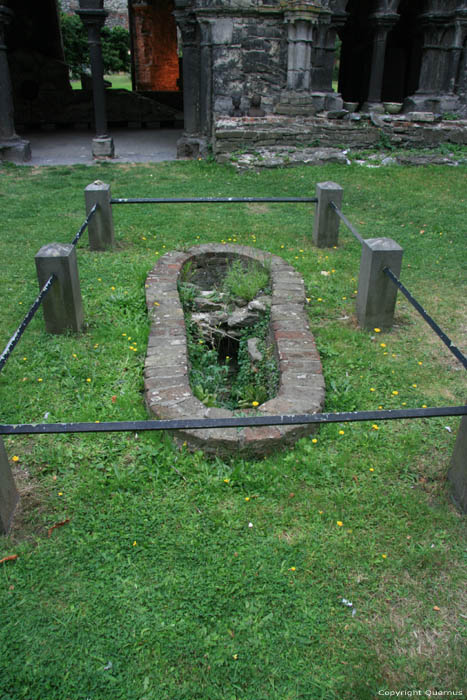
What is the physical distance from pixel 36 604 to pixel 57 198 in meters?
7.45

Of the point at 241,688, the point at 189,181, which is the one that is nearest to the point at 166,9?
the point at 189,181

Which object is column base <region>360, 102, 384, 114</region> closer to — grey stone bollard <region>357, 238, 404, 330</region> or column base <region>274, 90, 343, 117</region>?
column base <region>274, 90, 343, 117</region>

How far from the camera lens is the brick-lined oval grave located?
3188 millimetres

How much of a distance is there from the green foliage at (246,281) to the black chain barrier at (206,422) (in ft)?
9.87

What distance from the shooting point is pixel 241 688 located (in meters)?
2.06

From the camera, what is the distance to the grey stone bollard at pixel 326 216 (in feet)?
20.5

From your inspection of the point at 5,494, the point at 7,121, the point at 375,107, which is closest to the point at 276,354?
the point at 5,494

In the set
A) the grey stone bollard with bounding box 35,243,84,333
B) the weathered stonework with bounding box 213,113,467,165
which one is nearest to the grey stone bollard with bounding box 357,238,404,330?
the grey stone bollard with bounding box 35,243,84,333

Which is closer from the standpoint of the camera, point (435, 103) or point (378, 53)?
point (435, 103)

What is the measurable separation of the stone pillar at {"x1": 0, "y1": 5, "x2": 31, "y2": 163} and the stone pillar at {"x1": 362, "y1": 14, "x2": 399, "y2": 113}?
726 centimetres

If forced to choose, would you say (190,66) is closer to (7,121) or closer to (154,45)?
(7,121)

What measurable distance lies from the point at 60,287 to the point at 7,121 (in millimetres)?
8275

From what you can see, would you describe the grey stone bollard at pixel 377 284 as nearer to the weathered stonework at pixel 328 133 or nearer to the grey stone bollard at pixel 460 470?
the grey stone bollard at pixel 460 470

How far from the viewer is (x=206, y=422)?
2389 millimetres
